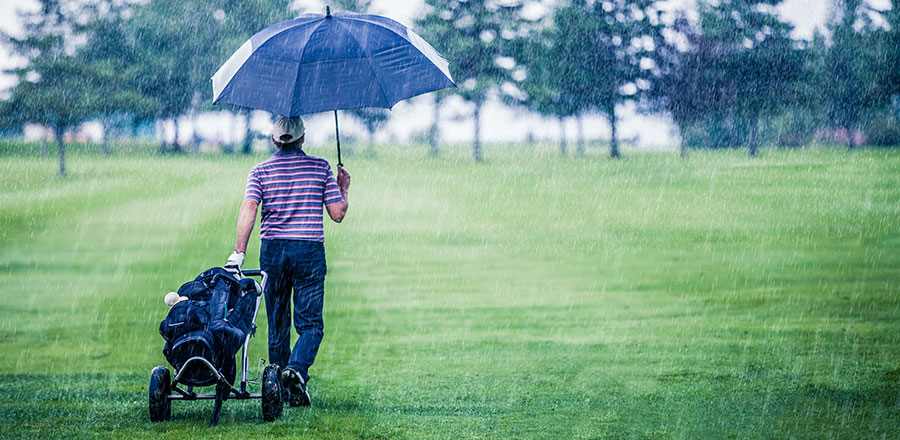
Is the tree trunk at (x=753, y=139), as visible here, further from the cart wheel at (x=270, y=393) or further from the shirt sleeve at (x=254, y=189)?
the cart wheel at (x=270, y=393)

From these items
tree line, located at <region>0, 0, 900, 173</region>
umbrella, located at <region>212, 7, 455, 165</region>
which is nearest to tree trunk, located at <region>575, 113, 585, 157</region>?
tree line, located at <region>0, 0, 900, 173</region>

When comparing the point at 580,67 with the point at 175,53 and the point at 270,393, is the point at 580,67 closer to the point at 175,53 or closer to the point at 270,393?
the point at 175,53

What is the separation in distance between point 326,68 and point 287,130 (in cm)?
46

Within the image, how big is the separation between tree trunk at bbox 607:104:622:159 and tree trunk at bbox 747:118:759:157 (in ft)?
19.8

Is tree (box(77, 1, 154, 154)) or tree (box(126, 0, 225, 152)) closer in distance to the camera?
tree (box(77, 1, 154, 154))

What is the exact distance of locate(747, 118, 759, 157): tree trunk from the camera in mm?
55781

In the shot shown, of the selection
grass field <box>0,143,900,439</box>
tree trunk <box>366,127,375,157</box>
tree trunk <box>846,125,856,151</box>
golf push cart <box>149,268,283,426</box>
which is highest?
golf push cart <box>149,268,283,426</box>

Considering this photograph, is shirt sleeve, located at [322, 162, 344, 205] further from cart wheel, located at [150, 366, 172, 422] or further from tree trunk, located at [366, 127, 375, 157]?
tree trunk, located at [366, 127, 375, 157]

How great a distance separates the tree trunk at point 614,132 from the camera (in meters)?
57.4

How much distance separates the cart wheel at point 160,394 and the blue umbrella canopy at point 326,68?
1595 millimetres

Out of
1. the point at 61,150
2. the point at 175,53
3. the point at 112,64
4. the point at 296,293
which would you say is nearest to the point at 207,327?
the point at 296,293

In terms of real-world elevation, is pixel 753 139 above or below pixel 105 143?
above

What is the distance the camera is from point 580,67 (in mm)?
57875

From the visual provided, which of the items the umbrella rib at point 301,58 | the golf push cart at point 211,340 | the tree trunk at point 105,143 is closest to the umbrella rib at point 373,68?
the umbrella rib at point 301,58
